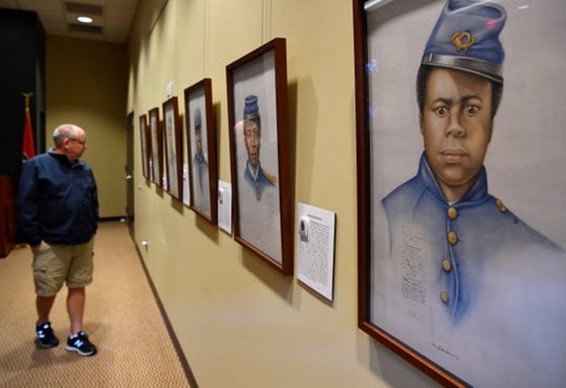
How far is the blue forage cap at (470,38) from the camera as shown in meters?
0.58

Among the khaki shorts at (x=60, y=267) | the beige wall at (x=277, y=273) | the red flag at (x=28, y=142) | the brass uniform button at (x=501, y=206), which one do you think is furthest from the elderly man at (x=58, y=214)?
the red flag at (x=28, y=142)

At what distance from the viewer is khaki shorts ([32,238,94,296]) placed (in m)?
2.88

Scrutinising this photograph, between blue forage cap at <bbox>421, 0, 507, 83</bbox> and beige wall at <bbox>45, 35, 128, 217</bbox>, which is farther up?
beige wall at <bbox>45, 35, 128, 217</bbox>

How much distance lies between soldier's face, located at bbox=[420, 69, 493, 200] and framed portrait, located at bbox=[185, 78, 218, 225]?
1374mm

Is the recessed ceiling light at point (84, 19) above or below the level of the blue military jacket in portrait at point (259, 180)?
above

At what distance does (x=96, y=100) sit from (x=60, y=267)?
18.7ft

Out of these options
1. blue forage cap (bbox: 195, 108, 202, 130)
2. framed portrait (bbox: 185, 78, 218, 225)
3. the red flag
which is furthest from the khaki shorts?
the red flag

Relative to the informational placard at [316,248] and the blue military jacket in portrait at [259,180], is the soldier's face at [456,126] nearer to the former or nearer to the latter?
the informational placard at [316,248]

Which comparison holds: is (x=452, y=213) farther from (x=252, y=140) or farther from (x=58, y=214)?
(x=58, y=214)

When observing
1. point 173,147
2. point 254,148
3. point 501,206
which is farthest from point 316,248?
point 173,147

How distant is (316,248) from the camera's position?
3.72 feet

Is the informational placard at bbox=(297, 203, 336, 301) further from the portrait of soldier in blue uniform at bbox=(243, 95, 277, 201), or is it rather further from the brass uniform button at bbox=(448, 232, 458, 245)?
the brass uniform button at bbox=(448, 232, 458, 245)

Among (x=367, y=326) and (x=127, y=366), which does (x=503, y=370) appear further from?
(x=127, y=366)

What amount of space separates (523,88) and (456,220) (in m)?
→ 0.21
